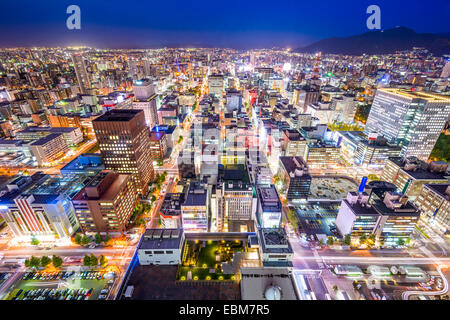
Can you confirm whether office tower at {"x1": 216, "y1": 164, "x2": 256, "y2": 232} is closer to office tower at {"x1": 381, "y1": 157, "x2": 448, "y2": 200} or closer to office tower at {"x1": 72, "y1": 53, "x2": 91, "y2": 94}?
office tower at {"x1": 381, "y1": 157, "x2": 448, "y2": 200}

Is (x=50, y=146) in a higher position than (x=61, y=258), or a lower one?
higher

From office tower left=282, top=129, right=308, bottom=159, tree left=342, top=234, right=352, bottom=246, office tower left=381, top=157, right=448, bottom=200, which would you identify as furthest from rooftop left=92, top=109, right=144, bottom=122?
office tower left=381, top=157, right=448, bottom=200

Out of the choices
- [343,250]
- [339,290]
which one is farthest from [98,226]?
[343,250]

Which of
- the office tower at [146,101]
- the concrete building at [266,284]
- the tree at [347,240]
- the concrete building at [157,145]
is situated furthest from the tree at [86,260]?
the office tower at [146,101]
